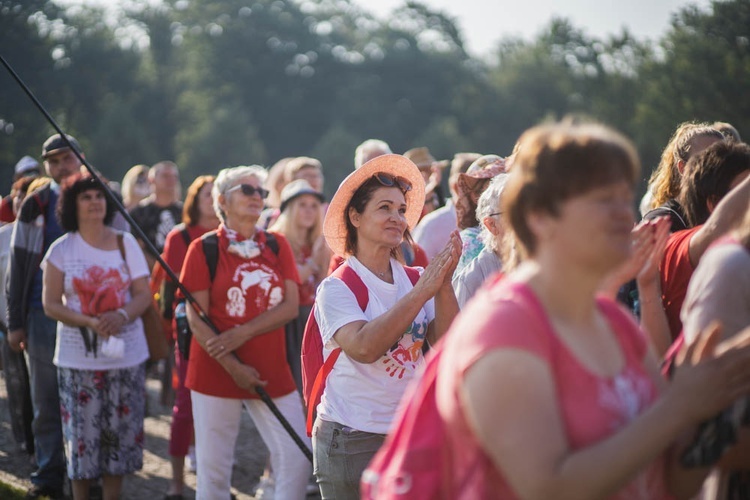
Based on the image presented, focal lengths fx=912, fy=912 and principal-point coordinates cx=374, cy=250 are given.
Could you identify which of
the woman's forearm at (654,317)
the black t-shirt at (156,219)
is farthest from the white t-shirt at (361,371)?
the black t-shirt at (156,219)

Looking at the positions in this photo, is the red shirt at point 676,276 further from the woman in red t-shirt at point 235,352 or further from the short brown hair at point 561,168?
the woman in red t-shirt at point 235,352

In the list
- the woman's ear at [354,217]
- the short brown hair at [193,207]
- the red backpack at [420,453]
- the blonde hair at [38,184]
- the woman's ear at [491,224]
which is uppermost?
the red backpack at [420,453]

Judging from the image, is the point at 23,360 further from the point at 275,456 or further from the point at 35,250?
the point at 275,456

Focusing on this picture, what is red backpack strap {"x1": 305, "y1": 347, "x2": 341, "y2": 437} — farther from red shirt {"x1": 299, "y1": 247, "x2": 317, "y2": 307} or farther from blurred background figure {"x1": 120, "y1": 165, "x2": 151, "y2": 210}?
blurred background figure {"x1": 120, "y1": 165, "x2": 151, "y2": 210}

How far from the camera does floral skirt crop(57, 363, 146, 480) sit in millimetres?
6016

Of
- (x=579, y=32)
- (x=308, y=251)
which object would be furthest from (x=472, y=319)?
(x=579, y=32)

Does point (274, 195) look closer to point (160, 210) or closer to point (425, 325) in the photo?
point (160, 210)

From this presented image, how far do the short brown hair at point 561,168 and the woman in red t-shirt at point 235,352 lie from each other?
363 cm

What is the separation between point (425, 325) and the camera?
408 cm

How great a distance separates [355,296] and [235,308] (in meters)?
2.02

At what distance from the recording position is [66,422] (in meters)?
6.09

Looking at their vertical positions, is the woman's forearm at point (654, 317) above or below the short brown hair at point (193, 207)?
above

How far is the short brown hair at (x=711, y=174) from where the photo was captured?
3.85m

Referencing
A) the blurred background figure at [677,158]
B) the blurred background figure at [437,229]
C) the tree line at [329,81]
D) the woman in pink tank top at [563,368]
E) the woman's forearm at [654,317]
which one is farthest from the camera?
the tree line at [329,81]
